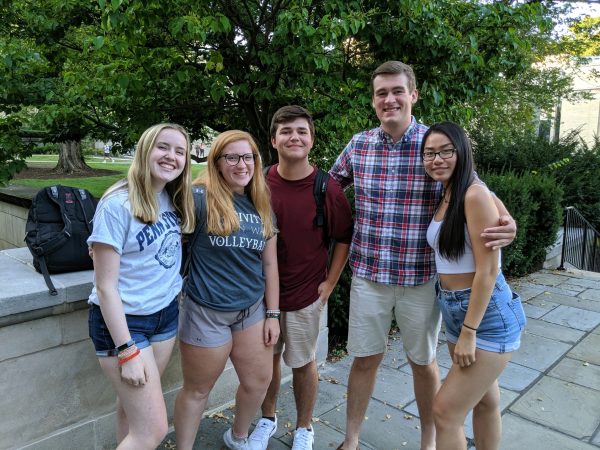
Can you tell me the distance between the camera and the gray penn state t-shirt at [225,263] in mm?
2303

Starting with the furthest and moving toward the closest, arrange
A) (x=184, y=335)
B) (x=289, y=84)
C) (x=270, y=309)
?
1. (x=289, y=84)
2. (x=270, y=309)
3. (x=184, y=335)

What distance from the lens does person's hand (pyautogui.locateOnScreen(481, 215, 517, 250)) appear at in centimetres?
196

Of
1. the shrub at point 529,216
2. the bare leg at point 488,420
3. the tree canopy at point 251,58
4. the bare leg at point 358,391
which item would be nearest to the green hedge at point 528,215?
the shrub at point 529,216

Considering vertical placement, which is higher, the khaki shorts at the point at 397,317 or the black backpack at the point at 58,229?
the black backpack at the point at 58,229

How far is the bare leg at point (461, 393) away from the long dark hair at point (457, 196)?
0.49 m

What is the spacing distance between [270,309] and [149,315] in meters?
0.75

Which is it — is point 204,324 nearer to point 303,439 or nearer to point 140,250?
point 140,250

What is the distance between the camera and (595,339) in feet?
16.3

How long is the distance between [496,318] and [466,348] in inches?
7.8

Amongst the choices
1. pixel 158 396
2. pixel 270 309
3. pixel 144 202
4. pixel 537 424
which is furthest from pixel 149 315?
pixel 537 424

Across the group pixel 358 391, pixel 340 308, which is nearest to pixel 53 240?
pixel 358 391

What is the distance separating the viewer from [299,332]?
9.05ft

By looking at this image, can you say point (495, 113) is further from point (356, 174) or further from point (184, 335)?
point (184, 335)

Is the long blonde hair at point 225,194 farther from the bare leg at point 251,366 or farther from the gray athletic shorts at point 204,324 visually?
the bare leg at point 251,366
